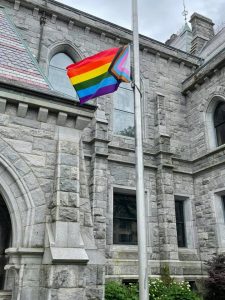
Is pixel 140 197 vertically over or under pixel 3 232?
over

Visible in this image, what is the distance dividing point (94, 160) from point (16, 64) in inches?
185

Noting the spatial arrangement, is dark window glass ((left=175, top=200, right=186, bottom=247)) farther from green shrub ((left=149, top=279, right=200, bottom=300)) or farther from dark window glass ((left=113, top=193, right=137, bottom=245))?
green shrub ((left=149, top=279, right=200, bottom=300))

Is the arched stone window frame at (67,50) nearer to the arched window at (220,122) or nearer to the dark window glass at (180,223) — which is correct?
the arched window at (220,122)

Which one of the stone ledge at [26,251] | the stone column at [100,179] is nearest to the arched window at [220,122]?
the stone column at [100,179]

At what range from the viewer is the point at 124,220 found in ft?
34.0

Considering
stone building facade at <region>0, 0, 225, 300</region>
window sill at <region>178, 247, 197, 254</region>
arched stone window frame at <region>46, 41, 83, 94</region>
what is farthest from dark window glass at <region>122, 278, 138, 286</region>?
arched stone window frame at <region>46, 41, 83, 94</region>

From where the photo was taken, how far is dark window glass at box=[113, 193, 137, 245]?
1003 centimetres

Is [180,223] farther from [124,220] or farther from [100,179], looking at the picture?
[100,179]

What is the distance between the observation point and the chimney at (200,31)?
1667 centimetres

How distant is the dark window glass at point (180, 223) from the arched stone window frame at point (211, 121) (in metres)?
2.70

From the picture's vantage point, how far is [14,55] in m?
5.82

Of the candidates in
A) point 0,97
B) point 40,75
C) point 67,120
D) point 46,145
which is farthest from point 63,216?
point 40,75

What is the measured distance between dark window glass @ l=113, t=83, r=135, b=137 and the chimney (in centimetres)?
650

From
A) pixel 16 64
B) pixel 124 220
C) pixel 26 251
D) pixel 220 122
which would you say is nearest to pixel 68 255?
pixel 26 251
